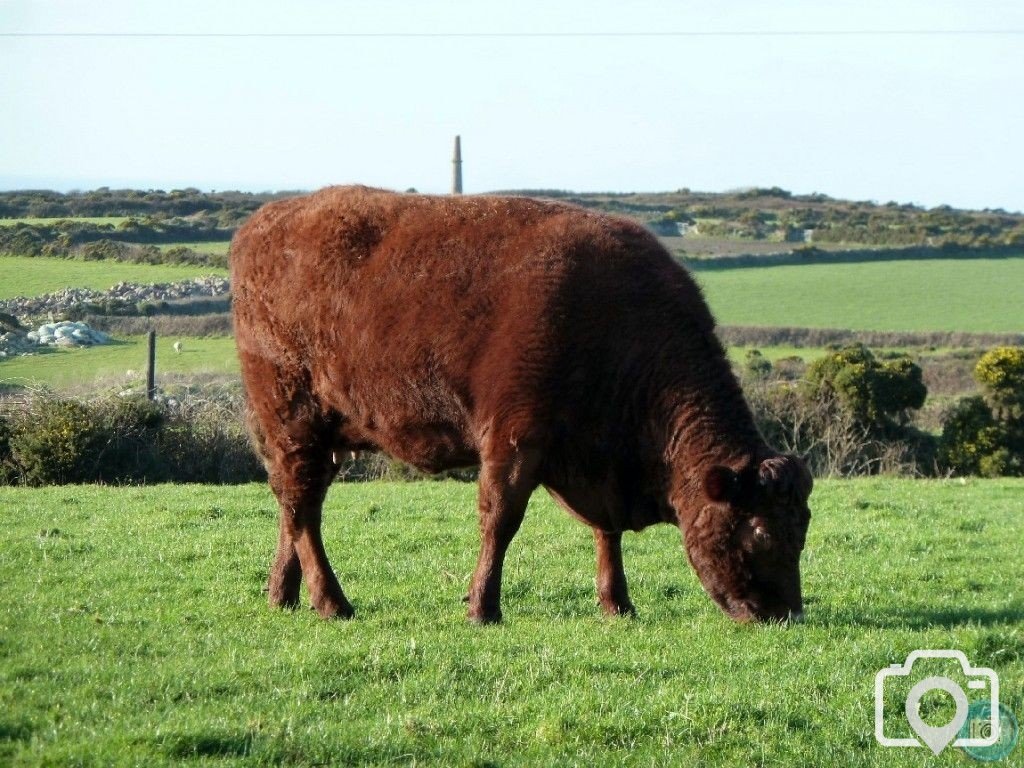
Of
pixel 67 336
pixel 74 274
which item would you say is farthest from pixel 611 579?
pixel 74 274

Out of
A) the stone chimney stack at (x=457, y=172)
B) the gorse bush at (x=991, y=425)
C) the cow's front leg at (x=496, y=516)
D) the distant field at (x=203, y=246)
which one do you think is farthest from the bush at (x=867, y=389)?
the cow's front leg at (x=496, y=516)

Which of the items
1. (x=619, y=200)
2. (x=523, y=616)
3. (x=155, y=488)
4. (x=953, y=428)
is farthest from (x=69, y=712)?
(x=619, y=200)

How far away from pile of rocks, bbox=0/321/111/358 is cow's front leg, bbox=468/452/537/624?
26.9 meters

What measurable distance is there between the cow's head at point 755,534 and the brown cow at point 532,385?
0.04 ft

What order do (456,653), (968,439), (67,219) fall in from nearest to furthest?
(456,653), (968,439), (67,219)

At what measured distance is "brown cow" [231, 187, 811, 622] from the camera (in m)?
8.75

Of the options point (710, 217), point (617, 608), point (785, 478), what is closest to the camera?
point (785, 478)

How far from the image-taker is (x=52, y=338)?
34875mm

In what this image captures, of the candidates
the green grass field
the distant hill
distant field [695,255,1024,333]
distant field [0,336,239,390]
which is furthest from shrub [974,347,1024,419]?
the green grass field

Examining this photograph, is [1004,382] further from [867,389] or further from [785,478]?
[785,478]

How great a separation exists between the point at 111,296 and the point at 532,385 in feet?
108

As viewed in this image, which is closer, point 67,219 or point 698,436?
point 698,436

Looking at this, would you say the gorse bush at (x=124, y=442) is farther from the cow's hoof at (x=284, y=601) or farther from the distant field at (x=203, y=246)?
the distant field at (x=203, y=246)

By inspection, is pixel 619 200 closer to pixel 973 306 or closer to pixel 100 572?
pixel 973 306
